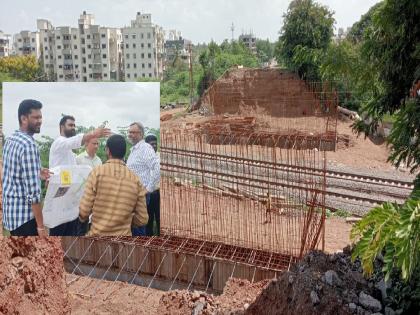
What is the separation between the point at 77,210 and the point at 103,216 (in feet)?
1.08

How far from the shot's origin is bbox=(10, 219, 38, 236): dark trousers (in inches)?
229

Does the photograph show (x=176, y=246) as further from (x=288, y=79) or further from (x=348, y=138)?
(x=288, y=79)

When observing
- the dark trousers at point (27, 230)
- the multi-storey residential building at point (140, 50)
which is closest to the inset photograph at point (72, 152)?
the dark trousers at point (27, 230)

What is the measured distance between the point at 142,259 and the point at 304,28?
1894 cm

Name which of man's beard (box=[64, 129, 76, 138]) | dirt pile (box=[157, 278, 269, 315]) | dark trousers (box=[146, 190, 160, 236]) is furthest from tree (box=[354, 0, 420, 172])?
man's beard (box=[64, 129, 76, 138])

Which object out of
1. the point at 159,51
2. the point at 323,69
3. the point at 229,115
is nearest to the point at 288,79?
the point at 229,115

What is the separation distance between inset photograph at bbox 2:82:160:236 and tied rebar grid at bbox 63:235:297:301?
2.58m

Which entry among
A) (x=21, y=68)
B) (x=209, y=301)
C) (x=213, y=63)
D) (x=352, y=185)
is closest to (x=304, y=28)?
(x=213, y=63)

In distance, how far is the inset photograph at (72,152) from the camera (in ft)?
18.6

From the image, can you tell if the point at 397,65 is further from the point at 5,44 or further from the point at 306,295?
the point at 5,44

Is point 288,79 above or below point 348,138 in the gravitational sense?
above

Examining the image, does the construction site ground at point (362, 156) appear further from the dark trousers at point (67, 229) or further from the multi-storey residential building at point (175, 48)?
the multi-storey residential building at point (175, 48)

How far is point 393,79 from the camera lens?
16.7 ft

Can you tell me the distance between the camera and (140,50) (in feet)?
201
